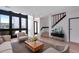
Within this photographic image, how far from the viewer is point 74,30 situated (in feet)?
13.7

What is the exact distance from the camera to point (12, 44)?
2.85 metres

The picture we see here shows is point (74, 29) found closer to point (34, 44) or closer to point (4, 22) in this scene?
point (34, 44)

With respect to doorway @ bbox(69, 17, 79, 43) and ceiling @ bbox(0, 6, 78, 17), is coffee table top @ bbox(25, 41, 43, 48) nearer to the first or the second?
ceiling @ bbox(0, 6, 78, 17)

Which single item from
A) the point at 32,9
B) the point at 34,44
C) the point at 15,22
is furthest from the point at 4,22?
the point at 34,44

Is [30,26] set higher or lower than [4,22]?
lower

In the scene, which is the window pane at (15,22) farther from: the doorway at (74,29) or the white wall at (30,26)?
the doorway at (74,29)

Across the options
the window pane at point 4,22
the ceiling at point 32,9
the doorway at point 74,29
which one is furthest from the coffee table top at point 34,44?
the doorway at point 74,29

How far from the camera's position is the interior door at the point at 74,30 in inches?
157

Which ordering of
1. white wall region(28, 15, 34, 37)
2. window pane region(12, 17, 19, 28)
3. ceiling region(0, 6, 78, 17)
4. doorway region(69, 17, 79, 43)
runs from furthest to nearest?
doorway region(69, 17, 79, 43), white wall region(28, 15, 34, 37), window pane region(12, 17, 19, 28), ceiling region(0, 6, 78, 17)

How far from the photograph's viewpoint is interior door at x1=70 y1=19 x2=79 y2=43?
3994mm

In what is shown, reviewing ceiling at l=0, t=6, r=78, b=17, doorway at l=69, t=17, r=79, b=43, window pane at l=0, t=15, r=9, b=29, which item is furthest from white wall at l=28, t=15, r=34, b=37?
doorway at l=69, t=17, r=79, b=43
